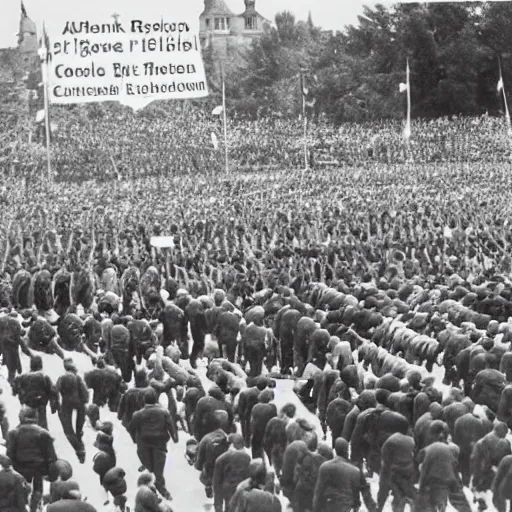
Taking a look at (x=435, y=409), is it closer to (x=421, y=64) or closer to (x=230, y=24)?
(x=421, y=64)

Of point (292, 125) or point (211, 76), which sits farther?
point (211, 76)

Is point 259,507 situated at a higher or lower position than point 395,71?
lower

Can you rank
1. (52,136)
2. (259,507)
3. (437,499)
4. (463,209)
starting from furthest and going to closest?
(52,136)
(463,209)
(437,499)
(259,507)

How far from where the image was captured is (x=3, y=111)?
374 feet

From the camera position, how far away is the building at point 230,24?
125m

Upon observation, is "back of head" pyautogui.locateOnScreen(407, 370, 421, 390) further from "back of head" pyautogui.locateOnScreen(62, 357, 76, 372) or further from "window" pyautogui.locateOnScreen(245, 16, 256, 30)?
"window" pyautogui.locateOnScreen(245, 16, 256, 30)

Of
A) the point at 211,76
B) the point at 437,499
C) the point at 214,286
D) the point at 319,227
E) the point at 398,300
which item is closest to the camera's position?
the point at 437,499

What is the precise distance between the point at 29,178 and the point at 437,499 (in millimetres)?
51761

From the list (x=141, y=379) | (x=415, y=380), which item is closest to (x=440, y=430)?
(x=415, y=380)

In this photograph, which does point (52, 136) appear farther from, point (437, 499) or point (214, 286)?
point (437, 499)

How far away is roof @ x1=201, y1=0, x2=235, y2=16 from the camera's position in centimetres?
12794

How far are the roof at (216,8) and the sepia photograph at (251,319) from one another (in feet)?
221

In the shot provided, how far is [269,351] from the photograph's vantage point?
18.7m

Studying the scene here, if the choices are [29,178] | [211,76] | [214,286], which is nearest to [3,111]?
[211,76]
